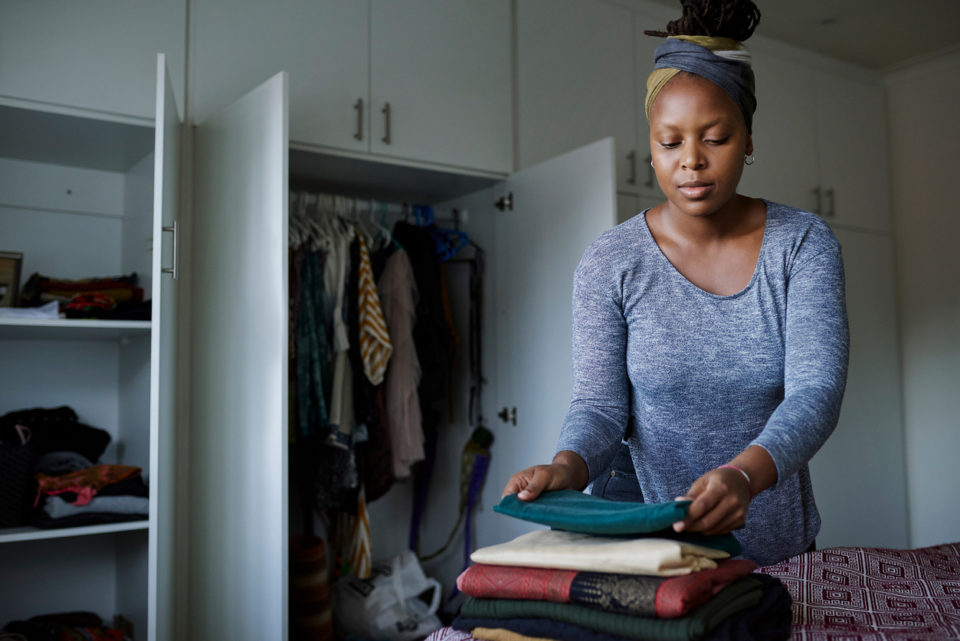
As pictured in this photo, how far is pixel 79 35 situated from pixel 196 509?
1.30 metres

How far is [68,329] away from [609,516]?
70.9 inches

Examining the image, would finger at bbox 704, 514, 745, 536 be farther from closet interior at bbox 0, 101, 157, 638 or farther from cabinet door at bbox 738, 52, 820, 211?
cabinet door at bbox 738, 52, 820, 211

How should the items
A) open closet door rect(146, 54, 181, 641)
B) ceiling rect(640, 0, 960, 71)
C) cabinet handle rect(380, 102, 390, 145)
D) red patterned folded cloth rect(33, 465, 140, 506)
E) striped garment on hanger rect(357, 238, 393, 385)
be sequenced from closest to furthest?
1. open closet door rect(146, 54, 181, 641)
2. red patterned folded cloth rect(33, 465, 140, 506)
3. cabinet handle rect(380, 102, 390, 145)
4. striped garment on hanger rect(357, 238, 393, 385)
5. ceiling rect(640, 0, 960, 71)

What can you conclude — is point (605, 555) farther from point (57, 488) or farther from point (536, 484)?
point (57, 488)

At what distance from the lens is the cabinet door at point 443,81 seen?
8.43 feet

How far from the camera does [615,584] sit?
71 cm

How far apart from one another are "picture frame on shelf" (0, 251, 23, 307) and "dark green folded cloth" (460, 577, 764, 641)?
2.04 m

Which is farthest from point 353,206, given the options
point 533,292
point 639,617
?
point 639,617

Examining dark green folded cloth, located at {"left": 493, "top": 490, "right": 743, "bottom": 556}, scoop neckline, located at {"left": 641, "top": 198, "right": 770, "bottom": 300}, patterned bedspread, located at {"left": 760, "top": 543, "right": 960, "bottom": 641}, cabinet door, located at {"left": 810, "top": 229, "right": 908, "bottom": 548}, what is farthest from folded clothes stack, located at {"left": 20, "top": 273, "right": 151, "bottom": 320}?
cabinet door, located at {"left": 810, "top": 229, "right": 908, "bottom": 548}

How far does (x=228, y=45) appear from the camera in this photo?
2.34 m

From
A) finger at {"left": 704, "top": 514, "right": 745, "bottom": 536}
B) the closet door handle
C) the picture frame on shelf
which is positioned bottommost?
finger at {"left": 704, "top": 514, "right": 745, "bottom": 536}

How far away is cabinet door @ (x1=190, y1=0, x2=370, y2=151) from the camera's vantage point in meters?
2.31

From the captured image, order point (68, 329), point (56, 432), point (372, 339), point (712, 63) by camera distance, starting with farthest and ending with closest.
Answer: point (372, 339), point (56, 432), point (68, 329), point (712, 63)

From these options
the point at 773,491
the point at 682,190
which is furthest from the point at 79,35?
the point at 773,491
